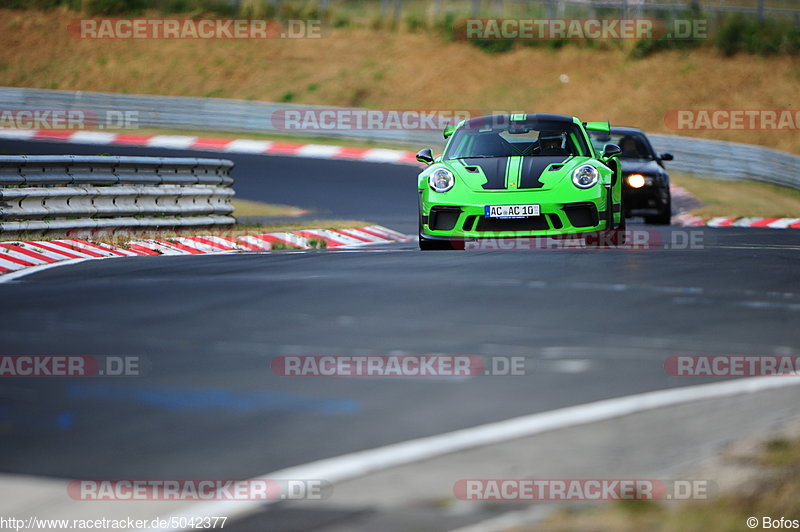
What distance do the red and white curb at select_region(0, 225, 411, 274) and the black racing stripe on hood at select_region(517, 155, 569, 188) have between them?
134 inches

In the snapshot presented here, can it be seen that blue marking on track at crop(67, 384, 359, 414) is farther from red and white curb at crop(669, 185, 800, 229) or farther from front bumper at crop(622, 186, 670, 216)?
red and white curb at crop(669, 185, 800, 229)

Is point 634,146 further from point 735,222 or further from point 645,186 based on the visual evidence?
point 735,222

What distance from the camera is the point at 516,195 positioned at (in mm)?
11016

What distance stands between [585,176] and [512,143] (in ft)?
3.72

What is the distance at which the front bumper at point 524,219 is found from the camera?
11000 mm

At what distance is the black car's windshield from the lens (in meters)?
12.0

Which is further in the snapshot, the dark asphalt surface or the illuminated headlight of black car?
the illuminated headlight of black car

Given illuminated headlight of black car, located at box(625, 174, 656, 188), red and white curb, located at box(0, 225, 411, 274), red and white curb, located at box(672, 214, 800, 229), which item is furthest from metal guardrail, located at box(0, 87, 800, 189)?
red and white curb, located at box(0, 225, 411, 274)

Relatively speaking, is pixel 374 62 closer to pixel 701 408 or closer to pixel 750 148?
pixel 750 148

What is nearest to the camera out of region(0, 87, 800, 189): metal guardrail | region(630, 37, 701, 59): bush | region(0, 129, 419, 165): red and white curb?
region(0, 129, 419, 165): red and white curb

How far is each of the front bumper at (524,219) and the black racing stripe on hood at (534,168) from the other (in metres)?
0.13

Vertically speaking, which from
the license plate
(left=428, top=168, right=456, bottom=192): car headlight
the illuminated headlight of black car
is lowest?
the license plate

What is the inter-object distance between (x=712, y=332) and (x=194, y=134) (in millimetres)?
25793

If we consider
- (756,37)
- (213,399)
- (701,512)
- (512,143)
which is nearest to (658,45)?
(756,37)
